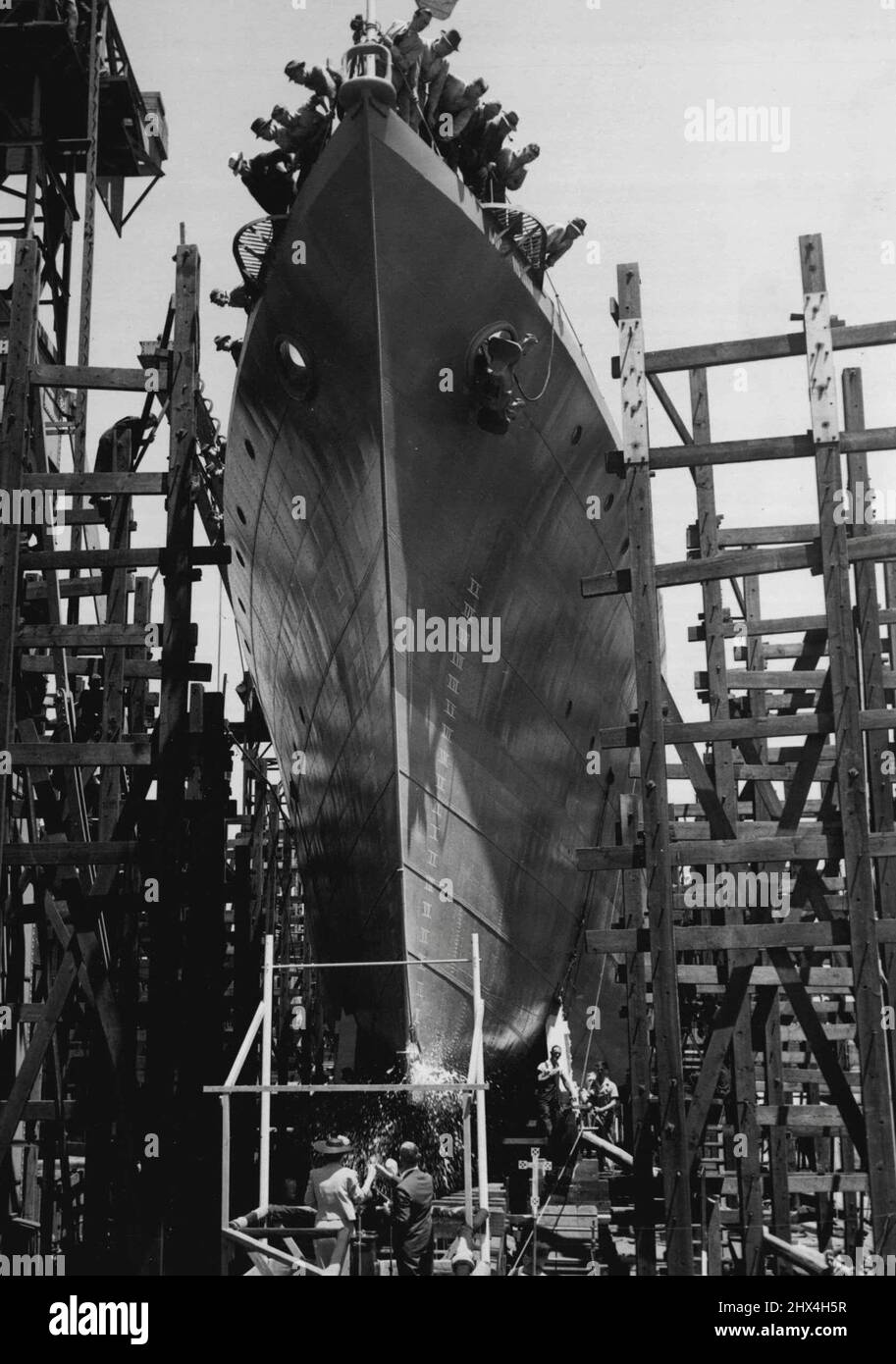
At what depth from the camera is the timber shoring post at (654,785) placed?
7.40m

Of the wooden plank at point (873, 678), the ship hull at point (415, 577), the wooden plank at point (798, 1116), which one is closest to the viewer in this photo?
the wooden plank at point (873, 678)

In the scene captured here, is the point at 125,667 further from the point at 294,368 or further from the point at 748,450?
the point at 748,450

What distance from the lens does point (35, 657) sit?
11.4 metres

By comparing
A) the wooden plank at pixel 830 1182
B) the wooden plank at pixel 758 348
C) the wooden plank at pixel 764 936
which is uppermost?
the wooden plank at pixel 758 348

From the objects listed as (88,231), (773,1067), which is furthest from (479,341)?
(88,231)

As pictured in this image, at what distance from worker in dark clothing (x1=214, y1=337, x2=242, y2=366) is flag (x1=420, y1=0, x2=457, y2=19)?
3.33m

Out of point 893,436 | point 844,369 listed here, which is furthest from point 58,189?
point 893,436

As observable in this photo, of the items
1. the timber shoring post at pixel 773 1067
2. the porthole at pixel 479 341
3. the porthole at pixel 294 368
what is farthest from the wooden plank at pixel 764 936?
the porthole at pixel 294 368

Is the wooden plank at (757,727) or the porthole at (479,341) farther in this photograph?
the porthole at (479,341)

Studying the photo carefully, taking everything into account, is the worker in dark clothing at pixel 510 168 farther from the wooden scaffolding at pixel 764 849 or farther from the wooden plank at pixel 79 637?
the wooden plank at pixel 79 637

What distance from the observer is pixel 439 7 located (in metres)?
10.8

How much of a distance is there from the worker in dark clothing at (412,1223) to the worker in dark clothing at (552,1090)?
4400mm

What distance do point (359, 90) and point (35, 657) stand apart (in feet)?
16.7
